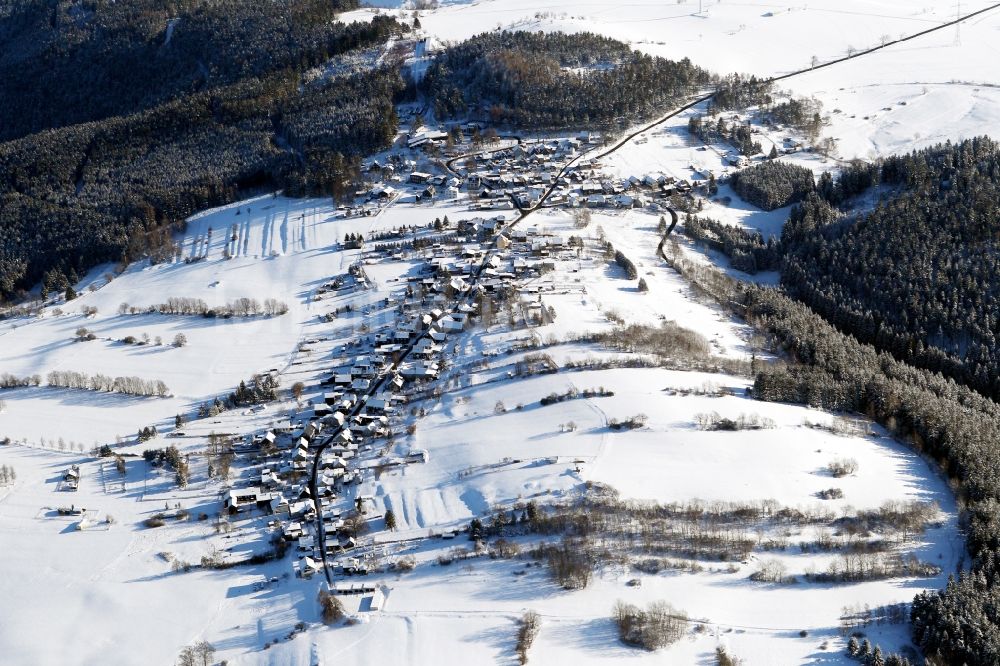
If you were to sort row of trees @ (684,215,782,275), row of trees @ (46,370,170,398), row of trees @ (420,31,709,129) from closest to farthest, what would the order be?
1. row of trees @ (46,370,170,398)
2. row of trees @ (684,215,782,275)
3. row of trees @ (420,31,709,129)

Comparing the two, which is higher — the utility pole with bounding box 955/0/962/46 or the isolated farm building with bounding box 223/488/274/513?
the utility pole with bounding box 955/0/962/46

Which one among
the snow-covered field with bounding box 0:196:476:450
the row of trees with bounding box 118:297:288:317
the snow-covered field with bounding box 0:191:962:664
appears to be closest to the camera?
the snow-covered field with bounding box 0:191:962:664

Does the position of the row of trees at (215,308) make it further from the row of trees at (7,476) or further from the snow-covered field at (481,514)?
the row of trees at (7,476)

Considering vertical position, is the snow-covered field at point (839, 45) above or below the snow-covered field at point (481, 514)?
above

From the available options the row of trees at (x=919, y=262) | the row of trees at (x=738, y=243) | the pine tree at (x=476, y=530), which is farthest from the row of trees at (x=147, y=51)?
the pine tree at (x=476, y=530)

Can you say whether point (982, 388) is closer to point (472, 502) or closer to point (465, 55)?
point (472, 502)

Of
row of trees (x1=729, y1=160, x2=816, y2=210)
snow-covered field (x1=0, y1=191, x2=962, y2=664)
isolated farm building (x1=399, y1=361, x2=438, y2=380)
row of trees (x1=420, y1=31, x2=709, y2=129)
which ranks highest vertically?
row of trees (x1=420, y1=31, x2=709, y2=129)

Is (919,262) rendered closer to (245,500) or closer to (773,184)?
(773,184)

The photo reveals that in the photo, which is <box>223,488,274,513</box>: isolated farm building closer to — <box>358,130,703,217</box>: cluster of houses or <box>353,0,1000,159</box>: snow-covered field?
<box>358,130,703,217</box>: cluster of houses

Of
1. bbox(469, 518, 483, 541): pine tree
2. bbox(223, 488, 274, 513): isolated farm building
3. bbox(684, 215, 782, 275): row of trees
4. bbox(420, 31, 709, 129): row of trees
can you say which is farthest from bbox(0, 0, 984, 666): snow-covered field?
bbox(420, 31, 709, 129): row of trees
